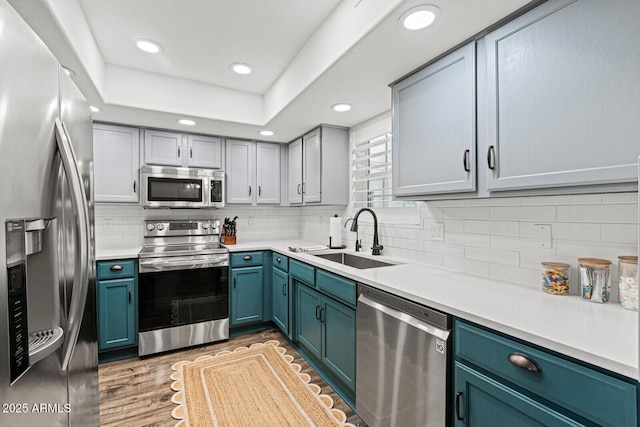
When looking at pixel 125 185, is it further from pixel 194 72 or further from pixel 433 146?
pixel 433 146

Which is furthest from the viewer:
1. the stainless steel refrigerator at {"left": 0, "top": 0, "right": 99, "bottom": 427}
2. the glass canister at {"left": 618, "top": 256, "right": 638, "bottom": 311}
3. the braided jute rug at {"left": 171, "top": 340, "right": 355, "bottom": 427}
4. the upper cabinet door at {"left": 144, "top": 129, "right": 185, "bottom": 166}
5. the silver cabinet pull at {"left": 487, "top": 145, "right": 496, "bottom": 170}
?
the upper cabinet door at {"left": 144, "top": 129, "right": 185, "bottom": 166}

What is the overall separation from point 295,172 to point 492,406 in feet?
9.42

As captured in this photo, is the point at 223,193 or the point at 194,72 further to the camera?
the point at 223,193

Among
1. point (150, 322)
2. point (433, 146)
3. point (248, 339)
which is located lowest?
point (248, 339)

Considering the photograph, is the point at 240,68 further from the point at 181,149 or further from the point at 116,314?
the point at 116,314

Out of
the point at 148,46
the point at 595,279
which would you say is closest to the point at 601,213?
the point at 595,279

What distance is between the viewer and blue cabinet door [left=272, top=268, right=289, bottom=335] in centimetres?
286

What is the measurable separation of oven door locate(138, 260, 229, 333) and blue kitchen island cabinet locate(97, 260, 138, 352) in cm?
7

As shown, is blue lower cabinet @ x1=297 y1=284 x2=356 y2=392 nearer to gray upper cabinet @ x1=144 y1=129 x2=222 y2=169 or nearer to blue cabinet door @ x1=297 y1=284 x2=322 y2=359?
blue cabinet door @ x1=297 y1=284 x2=322 y2=359

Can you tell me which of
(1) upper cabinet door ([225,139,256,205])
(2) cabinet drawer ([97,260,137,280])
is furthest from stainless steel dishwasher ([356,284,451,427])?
(1) upper cabinet door ([225,139,256,205])

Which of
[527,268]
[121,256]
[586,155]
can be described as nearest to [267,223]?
[121,256]

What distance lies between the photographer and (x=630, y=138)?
1.01 m

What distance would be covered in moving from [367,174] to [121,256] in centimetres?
231

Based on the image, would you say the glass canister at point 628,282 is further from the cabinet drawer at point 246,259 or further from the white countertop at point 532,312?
the cabinet drawer at point 246,259
